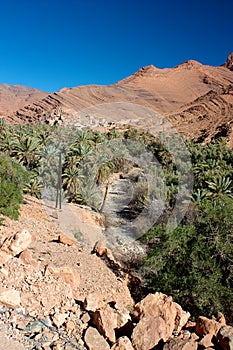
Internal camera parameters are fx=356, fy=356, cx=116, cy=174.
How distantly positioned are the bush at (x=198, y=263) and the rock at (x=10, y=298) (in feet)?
20.5

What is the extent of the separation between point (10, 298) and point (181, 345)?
10.7 feet

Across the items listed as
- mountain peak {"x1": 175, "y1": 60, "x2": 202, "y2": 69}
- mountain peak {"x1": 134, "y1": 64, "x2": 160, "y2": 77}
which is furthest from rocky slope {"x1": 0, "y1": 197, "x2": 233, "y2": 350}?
mountain peak {"x1": 175, "y1": 60, "x2": 202, "y2": 69}

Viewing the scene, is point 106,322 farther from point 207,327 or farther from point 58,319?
point 207,327

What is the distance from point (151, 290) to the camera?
41.3 feet

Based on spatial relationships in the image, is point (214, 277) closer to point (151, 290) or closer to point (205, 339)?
point (151, 290)

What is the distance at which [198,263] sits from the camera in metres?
12.0

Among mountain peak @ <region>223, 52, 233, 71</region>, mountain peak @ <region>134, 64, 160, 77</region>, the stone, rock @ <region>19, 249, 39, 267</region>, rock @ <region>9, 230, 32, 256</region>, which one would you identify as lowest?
the stone

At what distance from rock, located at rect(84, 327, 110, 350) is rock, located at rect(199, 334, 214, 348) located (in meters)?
1.68

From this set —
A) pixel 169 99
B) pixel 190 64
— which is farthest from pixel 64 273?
pixel 190 64

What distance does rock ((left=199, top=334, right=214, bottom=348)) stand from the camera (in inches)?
249

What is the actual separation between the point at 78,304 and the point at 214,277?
5.63 m

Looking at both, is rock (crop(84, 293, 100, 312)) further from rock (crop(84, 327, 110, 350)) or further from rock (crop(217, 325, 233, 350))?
rock (crop(217, 325, 233, 350))

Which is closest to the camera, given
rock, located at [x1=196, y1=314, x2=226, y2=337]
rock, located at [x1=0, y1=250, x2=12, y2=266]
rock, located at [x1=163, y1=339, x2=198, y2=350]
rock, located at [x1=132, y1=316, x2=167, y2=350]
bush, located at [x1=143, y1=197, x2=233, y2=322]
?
rock, located at [x1=163, y1=339, x2=198, y2=350]

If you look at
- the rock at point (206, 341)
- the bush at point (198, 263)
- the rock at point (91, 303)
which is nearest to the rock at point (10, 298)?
the rock at point (91, 303)
